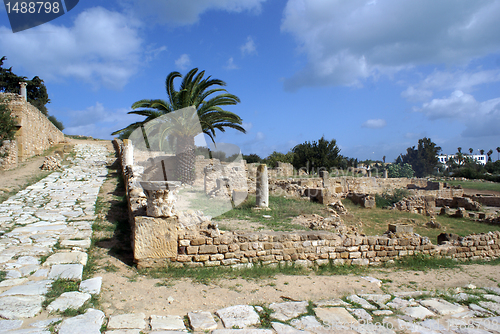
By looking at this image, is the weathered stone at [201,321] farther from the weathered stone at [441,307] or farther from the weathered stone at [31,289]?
the weathered stone at [441,307]

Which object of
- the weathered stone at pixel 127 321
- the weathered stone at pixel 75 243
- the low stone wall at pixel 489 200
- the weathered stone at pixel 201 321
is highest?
the weathered stone at pixel 75 243

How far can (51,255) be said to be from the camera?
4.21 meters

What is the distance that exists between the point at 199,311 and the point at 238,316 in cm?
44

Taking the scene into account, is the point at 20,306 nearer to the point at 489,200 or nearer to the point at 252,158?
the point at 489,200

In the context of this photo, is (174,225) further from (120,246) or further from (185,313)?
(185,313)

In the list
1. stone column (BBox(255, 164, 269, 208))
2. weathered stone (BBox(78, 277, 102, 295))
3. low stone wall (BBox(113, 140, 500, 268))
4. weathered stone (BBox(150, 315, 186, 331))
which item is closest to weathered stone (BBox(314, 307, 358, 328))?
weathered stone (BBox(150, 315, 186, 331))

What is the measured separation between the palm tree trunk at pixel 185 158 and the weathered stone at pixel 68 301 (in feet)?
36.2

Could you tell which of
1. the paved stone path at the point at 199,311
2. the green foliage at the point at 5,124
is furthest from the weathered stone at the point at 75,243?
the green foliage at the point at 5,124

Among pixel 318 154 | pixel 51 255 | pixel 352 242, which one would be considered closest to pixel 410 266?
pixel 352 242

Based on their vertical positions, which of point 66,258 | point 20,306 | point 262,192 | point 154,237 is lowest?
point 20,306

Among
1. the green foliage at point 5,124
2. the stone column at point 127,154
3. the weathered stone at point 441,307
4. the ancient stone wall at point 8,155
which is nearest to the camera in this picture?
the weathered stone at point 441,307

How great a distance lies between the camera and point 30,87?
35969mm

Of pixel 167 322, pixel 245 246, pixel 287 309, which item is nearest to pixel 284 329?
pixel 287 309

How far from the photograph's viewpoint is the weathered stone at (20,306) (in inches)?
108
